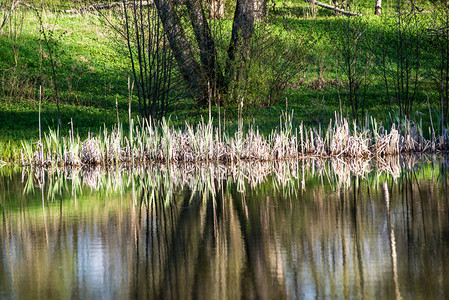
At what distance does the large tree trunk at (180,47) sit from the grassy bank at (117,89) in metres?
0.68

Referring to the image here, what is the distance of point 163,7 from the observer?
35.4 ft

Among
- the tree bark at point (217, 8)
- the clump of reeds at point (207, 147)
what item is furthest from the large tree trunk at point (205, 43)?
the clump of reeds at point (207, 147)

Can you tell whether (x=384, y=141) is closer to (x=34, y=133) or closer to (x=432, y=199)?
(x=432, y=199)

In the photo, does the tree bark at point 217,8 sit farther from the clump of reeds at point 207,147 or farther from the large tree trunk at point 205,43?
the clump of reeds at point 207,147

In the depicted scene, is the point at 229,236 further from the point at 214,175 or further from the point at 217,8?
the point at 217,8

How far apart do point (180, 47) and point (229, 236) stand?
8.67 meters

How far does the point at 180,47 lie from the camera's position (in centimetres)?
1289

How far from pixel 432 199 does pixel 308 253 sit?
2528 millimetres

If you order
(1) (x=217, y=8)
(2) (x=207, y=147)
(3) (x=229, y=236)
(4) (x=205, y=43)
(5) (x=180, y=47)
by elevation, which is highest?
(1) (x=217, y=8)

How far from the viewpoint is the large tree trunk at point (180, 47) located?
432 inches

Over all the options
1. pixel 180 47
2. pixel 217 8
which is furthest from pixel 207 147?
pixel 217 8

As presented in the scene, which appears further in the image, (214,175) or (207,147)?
(207,147)

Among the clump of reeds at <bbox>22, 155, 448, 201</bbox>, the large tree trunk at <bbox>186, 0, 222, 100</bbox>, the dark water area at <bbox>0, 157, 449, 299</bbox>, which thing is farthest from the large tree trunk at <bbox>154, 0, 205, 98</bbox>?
the dark water area at <bbox>0, 157, 449, 299</bbox>

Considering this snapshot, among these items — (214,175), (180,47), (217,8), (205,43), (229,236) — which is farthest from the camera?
(217,8)
